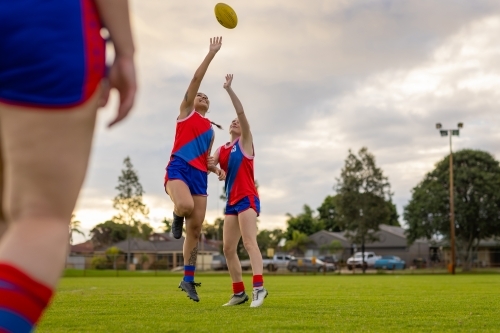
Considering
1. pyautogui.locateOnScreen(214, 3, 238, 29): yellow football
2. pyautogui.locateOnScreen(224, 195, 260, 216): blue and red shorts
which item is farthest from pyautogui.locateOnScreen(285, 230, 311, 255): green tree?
pyautogui.locateOnScreen(214, 3, 238, 29): yellow football

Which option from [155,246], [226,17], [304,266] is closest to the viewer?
[226,17]

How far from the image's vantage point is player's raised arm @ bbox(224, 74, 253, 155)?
26.3 ft

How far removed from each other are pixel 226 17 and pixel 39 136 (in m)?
6.45

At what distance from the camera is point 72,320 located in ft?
20.3

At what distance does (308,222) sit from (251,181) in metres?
113

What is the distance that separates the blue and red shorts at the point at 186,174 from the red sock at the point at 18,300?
19.6 feet

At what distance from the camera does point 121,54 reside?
2084 millimetres

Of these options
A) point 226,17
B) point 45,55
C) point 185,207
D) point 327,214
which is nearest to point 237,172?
point 185,207

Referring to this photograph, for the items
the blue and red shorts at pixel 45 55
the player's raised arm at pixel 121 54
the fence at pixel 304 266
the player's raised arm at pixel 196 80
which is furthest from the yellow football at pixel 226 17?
the fence at pixel 304 266

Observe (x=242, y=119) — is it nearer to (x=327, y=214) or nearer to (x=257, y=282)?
(x=257, y=282)

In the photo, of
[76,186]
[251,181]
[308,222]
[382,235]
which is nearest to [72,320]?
[251,181]

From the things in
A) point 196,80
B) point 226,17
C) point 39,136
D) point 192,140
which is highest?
point 226,17

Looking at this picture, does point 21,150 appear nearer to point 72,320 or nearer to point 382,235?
point 72,320

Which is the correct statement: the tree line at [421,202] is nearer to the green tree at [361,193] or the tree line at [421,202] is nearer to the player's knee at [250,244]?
the green tree at [361,193]
